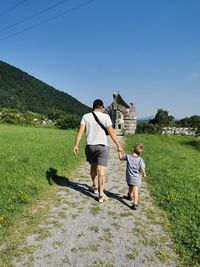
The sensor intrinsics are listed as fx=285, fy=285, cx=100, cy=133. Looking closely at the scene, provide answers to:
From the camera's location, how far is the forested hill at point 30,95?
7119 centimetres

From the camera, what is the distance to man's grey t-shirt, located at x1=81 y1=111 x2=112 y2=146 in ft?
21.6

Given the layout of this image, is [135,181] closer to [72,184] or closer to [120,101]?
[72,184]

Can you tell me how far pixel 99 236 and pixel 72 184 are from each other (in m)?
3.44

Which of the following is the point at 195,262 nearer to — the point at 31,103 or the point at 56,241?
the point at 56,241

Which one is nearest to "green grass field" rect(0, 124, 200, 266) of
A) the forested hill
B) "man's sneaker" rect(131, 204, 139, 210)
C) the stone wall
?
"man's sneaker" rect(131, 204, 139, 210)

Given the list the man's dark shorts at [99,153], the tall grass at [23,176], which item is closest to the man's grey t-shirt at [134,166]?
the man's dark shorts at [99,153]

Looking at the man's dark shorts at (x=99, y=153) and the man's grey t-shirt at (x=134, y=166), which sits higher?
the man's dark shorts at (x=99, y=153)

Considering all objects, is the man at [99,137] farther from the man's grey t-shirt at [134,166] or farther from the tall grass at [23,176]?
the tall grass at [23,176]

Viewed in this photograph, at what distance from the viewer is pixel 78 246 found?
14.6 feet

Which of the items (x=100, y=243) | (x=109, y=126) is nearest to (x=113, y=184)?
(x=109, y=126)

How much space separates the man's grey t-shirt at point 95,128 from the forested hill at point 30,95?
61.8m

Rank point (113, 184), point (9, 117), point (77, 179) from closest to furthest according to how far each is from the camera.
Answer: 1. point (113, 184)
2. point (77, 179)
3. point (9, 117)

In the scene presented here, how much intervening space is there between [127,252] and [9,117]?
3558 cm

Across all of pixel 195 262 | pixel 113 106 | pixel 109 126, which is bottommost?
pixel 195 262
